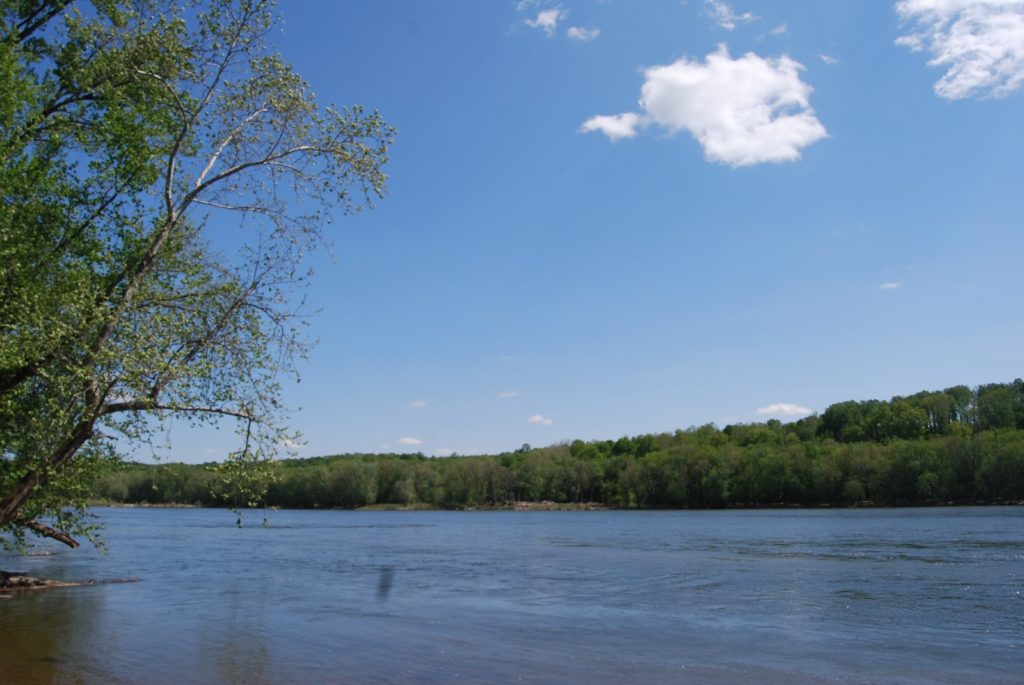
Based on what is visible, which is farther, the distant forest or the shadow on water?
the distant forest

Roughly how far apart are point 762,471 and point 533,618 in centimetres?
11193

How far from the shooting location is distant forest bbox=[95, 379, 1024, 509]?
367 feet

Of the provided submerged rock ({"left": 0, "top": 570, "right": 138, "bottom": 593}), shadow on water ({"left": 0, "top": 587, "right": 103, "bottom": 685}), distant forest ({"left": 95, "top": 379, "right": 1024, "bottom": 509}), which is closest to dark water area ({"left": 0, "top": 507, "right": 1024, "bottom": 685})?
shadow on water ({"left": 0, "top": 587, "right": 103, "bottom": 685})

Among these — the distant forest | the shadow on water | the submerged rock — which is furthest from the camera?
the distant forest

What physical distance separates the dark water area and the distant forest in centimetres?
6989

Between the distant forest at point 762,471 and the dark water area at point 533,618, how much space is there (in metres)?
69.9

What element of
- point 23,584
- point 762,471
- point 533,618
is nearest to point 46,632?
point 23,584

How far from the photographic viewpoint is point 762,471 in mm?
128500

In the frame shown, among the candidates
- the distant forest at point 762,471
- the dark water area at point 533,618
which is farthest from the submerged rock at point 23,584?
the distant forest at point 762,471

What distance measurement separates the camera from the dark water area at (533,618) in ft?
56.3

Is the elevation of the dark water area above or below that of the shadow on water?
below

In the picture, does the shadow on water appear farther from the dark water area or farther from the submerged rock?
the submerged rock

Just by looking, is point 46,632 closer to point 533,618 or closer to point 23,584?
point 23,584

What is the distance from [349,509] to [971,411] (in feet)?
391
